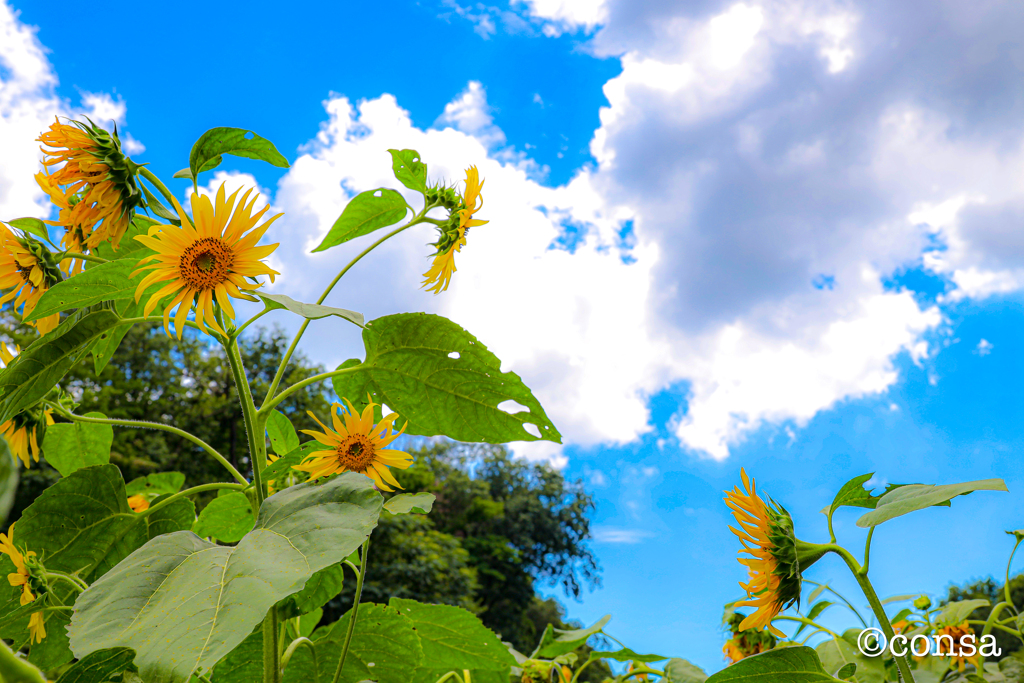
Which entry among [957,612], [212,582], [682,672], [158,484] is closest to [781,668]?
[682,672]

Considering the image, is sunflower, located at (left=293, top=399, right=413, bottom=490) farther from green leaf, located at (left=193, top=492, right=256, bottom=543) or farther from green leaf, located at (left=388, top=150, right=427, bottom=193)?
green leaf, located at (left=388, top=150, right=427, bottom=193)

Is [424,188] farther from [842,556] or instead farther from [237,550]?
[842,556]

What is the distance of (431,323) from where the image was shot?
0.76 m

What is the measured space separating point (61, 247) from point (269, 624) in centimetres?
57

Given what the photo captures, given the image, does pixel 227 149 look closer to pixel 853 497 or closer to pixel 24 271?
pixel 24 271

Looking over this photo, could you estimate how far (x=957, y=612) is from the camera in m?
1.15

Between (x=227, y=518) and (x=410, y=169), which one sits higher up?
(x=410, y=169)

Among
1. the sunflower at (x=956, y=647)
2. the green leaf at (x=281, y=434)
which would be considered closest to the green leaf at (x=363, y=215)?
the green leaf at (x=281, y=434)

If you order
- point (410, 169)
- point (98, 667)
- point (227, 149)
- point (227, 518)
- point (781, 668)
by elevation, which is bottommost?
point (98, 667)

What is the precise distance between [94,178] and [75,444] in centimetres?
50

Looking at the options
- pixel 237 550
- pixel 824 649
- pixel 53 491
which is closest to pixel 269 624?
pixel 237 550

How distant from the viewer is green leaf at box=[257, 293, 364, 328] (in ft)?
1.98

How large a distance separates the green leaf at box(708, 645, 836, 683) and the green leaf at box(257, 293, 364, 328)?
49 centimetres

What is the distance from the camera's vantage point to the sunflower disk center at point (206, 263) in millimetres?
668
